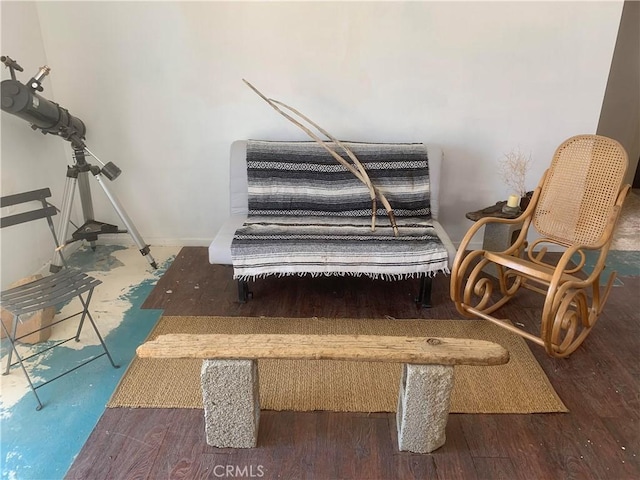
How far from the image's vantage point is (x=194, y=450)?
1.60 m

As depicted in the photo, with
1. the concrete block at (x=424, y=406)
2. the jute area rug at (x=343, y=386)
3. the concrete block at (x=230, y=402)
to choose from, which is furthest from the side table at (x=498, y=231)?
the concrete block at (x=230, y=402)

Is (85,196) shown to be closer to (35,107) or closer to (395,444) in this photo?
(35,107)

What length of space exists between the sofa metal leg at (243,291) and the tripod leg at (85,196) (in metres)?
1.21

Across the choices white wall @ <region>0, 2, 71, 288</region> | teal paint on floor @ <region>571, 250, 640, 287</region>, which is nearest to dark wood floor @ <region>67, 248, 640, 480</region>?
teal paint on floor @ <region>571, 250, 640, 287</region>

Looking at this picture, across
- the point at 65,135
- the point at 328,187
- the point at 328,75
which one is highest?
the point at 328,75

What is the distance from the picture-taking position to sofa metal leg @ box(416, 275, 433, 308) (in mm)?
2467

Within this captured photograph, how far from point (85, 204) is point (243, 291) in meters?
1.26

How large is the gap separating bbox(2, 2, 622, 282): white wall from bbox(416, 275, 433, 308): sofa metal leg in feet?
3.19

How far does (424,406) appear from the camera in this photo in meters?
1.53

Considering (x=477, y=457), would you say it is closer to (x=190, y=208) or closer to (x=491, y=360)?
(x=491, y=360)

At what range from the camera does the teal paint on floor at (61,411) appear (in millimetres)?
1563

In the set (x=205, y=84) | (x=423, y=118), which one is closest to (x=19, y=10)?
(x=205, y=84)

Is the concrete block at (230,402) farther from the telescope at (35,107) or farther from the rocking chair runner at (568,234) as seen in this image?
the telescope at (35,107)

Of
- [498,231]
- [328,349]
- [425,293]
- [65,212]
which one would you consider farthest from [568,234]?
[65,212]
